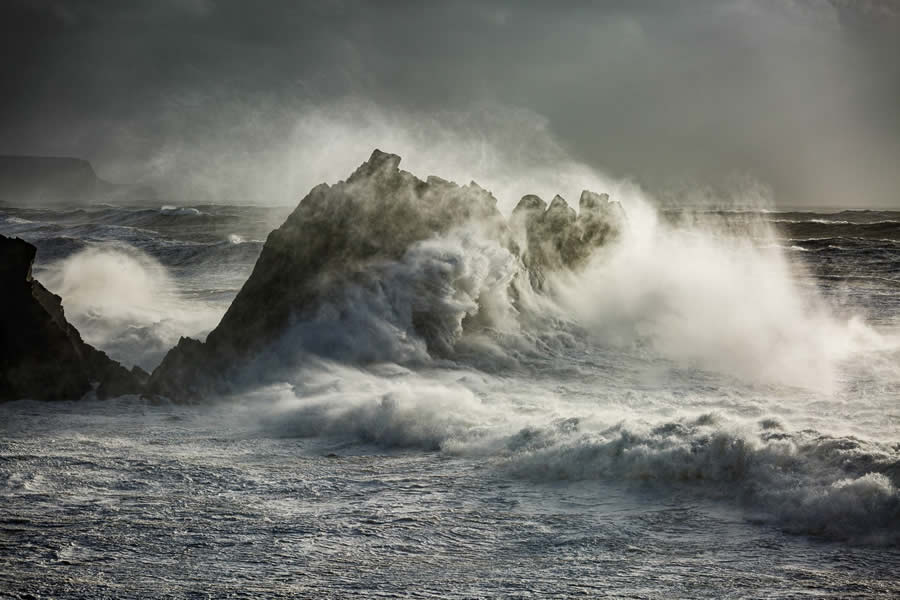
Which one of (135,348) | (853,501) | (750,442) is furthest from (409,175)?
(853,501)

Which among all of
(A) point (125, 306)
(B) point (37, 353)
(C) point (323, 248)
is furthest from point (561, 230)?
(B) point (37, 353)

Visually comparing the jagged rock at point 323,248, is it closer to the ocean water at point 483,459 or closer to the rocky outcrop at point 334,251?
the rocky outcrop at point 334,251

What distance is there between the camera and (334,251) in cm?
1029

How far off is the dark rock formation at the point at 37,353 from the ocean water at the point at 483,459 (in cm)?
26

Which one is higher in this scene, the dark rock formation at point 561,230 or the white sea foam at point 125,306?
the dark rock formation at point 561,230

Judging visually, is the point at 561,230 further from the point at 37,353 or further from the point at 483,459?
the point at 37,353

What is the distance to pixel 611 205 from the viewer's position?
15.4 m

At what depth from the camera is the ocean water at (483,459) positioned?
422 centimetres

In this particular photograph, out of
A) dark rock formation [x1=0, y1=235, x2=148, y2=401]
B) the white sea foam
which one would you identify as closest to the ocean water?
the white sea foam

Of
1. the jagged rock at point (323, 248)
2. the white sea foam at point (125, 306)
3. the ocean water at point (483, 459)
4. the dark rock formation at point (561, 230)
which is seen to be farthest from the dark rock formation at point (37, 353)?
the dark rock formation at point (561, 230)

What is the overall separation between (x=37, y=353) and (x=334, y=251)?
12.0ft

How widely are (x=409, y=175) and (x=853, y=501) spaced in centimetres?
Answer: 806

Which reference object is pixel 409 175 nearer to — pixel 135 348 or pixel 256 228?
pixel 135 348

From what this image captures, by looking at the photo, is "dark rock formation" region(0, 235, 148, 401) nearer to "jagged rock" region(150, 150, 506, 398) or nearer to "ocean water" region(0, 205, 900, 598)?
"ocean water" region(0, 205, 900, 598)
